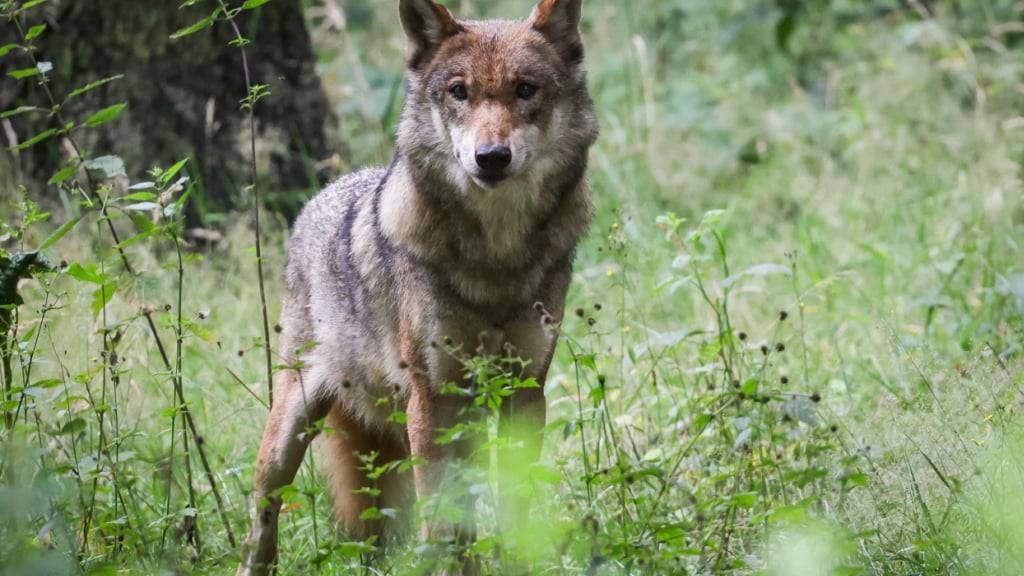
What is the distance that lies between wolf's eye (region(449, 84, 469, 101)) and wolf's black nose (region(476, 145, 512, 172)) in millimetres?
300

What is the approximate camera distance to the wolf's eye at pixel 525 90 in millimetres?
3773

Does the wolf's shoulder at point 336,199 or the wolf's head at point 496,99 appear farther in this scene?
the wolf's shoulder at point 336,199

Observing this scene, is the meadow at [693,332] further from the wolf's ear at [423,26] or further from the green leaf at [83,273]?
the wolf's ear at [423,26]

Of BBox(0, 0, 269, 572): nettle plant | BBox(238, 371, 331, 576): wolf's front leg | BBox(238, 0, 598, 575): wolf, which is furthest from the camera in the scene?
BBox(238, 371, 331, 576): wolf's front leg

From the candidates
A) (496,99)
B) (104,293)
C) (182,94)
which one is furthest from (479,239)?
(182,94)

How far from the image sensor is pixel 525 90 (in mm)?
3781

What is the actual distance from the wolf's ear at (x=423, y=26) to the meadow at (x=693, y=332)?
0.85 m

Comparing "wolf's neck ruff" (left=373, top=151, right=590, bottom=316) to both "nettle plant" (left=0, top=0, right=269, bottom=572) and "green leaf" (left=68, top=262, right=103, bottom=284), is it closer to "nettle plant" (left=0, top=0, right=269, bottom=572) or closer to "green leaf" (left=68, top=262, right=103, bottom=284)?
"nettle plant" (left=0, top=0, right=269, bottom=572)

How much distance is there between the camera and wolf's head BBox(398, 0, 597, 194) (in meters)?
3.66

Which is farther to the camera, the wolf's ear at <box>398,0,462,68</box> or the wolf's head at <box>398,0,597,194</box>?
the wolf's ear at <box>398,0,462,68</box>

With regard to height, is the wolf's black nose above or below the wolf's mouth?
above

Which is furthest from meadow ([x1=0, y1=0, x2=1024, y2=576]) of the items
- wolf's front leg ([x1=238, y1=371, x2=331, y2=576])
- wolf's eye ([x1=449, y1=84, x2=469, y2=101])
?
wolf's eye ([x1=449, y1=84, x2=469, y2=101])

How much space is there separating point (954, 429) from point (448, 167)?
5.80ft

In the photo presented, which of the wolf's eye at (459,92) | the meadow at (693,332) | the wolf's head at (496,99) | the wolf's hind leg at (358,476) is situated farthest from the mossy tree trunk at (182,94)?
the wolf's eye at (459,92)
